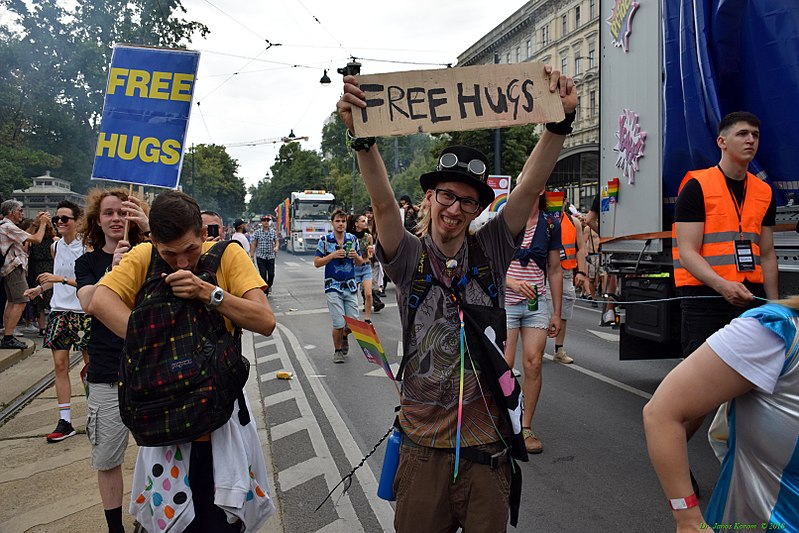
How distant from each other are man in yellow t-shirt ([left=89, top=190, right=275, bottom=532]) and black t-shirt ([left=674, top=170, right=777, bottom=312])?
8.49 feet

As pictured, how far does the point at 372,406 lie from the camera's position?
6258 mm

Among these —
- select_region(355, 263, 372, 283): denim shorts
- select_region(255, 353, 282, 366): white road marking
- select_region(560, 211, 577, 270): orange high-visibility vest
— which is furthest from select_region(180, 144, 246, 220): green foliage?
select_region(560, 211, 577, 270): orange high-visibility vest

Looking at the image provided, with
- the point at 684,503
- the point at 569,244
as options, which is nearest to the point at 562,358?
the point at 569,244

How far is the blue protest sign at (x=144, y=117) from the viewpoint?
13.8 ft

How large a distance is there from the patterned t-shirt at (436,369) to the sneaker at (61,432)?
4020mm

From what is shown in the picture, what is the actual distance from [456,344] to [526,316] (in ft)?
9.02

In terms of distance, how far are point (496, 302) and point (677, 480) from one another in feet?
3.19

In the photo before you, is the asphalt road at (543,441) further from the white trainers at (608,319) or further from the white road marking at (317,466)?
the white trainers at (608,319)

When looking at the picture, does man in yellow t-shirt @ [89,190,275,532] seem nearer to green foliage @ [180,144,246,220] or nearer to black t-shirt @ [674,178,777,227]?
black t-shirt @ [674,178,777,227]

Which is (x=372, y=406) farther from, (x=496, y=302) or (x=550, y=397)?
(x=496, y=302)

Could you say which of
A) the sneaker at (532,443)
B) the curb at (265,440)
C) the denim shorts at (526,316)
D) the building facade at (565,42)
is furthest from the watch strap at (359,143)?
the building facade at (565,42)

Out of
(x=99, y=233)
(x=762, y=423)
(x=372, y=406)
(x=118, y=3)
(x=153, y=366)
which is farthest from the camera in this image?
(x=118, y=3)

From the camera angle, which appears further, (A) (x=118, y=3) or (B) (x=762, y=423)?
(A) (x=118, y=3)

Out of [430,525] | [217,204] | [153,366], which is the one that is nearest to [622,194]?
[430,525]
